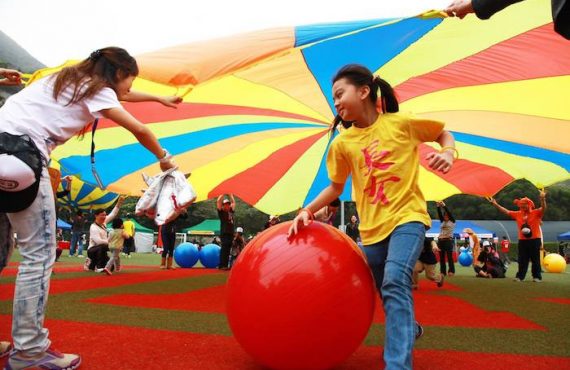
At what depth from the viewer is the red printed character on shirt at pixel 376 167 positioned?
253 centimetres

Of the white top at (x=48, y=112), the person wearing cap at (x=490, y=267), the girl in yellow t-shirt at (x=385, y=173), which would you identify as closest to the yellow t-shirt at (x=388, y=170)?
the girl in yellow t-shirt at (x=385, y=173)

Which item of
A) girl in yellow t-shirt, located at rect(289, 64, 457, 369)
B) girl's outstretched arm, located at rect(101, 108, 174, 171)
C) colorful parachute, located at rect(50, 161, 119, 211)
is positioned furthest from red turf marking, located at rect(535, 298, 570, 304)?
colorful parachute, located at rect(50, 161, 119, 211)

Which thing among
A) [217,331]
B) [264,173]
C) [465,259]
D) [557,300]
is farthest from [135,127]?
[465,259]

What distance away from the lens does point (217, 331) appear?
3.61 m

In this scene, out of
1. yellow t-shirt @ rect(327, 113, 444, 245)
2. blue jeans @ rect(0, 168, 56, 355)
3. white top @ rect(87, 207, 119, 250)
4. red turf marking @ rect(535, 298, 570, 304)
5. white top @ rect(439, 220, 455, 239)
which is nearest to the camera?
blue jeans @ rect(0, 168, 56, 355)

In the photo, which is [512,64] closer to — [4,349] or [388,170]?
[388,170]

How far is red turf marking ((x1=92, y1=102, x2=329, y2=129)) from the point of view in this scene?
6.72 m

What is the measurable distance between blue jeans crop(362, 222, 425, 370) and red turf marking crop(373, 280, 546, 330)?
2169 mm

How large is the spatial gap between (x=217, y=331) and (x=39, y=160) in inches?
78.8

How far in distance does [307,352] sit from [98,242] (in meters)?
8.57

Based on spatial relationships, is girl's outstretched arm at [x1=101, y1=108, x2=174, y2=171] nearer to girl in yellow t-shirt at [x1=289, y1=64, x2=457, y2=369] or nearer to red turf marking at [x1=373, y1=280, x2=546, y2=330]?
girl in yellow t-shirt at [x1=289, y1=64, x2=457, y2=369]

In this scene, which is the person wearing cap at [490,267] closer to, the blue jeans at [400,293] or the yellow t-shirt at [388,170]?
the yellow t-shirt at [388,170]

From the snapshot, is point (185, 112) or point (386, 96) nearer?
point (386, 96)

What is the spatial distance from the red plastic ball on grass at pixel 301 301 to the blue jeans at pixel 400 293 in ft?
0.60
